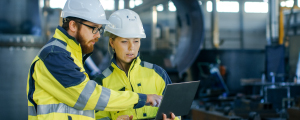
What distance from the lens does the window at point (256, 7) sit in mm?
21281

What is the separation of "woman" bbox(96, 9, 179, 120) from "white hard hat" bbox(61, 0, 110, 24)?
0.28 meters

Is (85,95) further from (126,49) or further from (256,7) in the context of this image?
(256,7)

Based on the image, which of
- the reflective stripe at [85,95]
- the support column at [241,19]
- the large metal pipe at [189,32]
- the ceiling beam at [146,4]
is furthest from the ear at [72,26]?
the support column at [241,19]

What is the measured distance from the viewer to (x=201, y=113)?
5.46m

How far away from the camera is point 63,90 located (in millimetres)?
1714

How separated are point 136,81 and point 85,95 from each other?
1.72 feet

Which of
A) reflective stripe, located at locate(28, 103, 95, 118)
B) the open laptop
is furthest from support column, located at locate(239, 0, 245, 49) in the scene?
reflective stripe, located at locate(28, 103, 95, 118)

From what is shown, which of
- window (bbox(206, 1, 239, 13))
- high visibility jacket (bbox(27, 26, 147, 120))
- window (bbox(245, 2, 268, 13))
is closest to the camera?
high visibility jacket (bbox(27, 26, 147, 120))

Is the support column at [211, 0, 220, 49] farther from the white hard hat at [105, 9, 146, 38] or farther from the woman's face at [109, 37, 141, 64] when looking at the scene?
the woman's face at [109, 37, 141, 64]

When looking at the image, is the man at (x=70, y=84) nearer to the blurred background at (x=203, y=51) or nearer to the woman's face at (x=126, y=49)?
the woman's face at (x=126, y=49)

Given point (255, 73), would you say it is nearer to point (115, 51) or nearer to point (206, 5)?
point (206, 5)

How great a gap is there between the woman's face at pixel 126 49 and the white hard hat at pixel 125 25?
4 centimetres

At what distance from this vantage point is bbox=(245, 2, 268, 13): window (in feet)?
69.8

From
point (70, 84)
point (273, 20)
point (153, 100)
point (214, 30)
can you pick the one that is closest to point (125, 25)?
point (153, 100)
